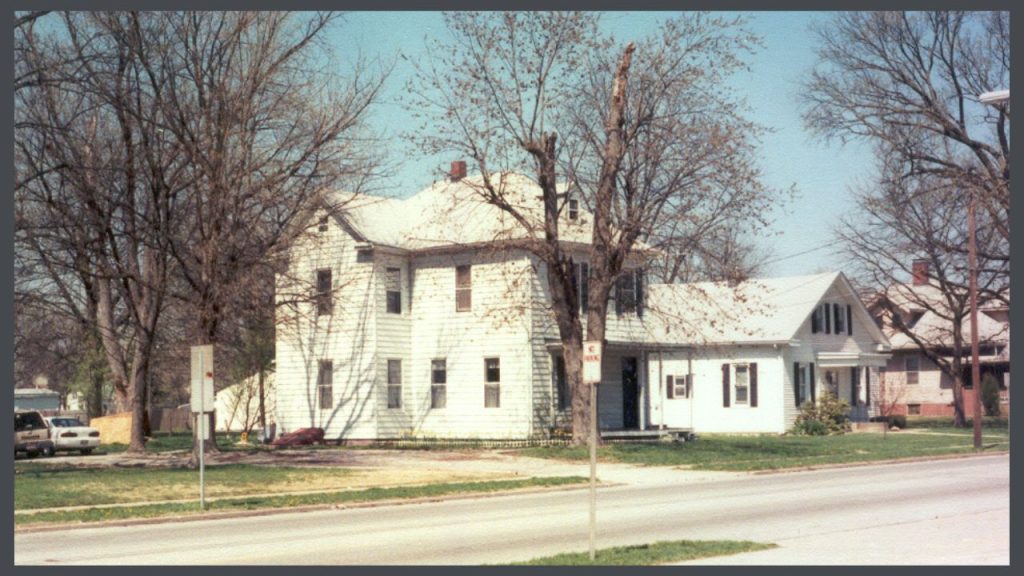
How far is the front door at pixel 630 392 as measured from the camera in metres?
48.3

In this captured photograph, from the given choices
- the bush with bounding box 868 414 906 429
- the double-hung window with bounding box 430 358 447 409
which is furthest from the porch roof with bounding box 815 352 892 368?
the double-hung window with bounding box 430 358 447 409

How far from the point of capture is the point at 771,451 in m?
38.7

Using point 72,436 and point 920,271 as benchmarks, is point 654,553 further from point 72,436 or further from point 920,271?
point 920,271

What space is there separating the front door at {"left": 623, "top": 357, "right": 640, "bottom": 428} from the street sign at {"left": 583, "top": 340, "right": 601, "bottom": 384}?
3303 centimetres

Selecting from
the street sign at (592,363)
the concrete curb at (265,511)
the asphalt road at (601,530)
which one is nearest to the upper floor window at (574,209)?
the concrete curb at (265,511)

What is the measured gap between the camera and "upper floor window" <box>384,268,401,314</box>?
4462 cm

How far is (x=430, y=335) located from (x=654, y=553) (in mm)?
30361

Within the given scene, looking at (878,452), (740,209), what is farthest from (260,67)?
(878,452)

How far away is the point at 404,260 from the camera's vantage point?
45312 mm

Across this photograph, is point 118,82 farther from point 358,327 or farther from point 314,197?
point 358,327

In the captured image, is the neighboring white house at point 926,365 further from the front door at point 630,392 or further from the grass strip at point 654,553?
the grass strip at point 654,553

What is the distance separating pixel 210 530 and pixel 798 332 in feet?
120

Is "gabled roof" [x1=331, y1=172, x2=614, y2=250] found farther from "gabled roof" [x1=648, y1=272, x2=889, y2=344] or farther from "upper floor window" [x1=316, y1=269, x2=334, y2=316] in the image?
"gabled roof" [x1=648, y1=272, x2=889, y2=344]

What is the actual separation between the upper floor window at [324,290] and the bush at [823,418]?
63.0 feet
